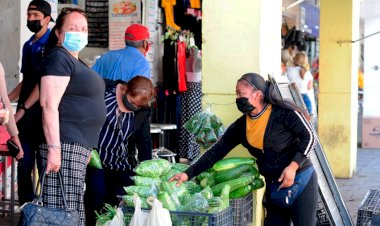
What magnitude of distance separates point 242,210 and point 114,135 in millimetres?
1419

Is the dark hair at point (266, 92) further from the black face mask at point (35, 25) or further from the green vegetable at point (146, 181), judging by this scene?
the black face mask at point (35, 25)

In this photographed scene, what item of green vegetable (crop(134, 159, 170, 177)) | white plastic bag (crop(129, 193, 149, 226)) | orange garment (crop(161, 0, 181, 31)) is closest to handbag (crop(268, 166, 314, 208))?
green vegetable (crop(134, 159, 170, 177))

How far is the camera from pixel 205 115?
6.92 meters

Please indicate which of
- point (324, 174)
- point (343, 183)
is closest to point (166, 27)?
point (343, 183)

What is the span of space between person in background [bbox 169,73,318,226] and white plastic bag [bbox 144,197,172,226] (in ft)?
2.59

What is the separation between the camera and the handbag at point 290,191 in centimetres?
598

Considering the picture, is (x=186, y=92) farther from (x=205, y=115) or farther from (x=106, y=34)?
(x=205, y=115)

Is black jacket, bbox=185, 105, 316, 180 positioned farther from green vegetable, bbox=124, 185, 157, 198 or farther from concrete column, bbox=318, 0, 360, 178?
concrete column, bbox=318, 0, 360, 178

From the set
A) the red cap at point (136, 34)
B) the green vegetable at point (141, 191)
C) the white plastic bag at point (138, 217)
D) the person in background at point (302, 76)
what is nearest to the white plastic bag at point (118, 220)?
the white plastic bag at point (138, 217)

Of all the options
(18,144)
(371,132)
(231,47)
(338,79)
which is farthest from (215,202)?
(371,132)

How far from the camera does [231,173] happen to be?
244 inches

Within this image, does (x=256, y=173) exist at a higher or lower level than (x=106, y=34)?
lower

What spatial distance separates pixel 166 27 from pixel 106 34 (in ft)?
3.37

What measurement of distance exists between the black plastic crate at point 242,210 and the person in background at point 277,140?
0.19 meters
